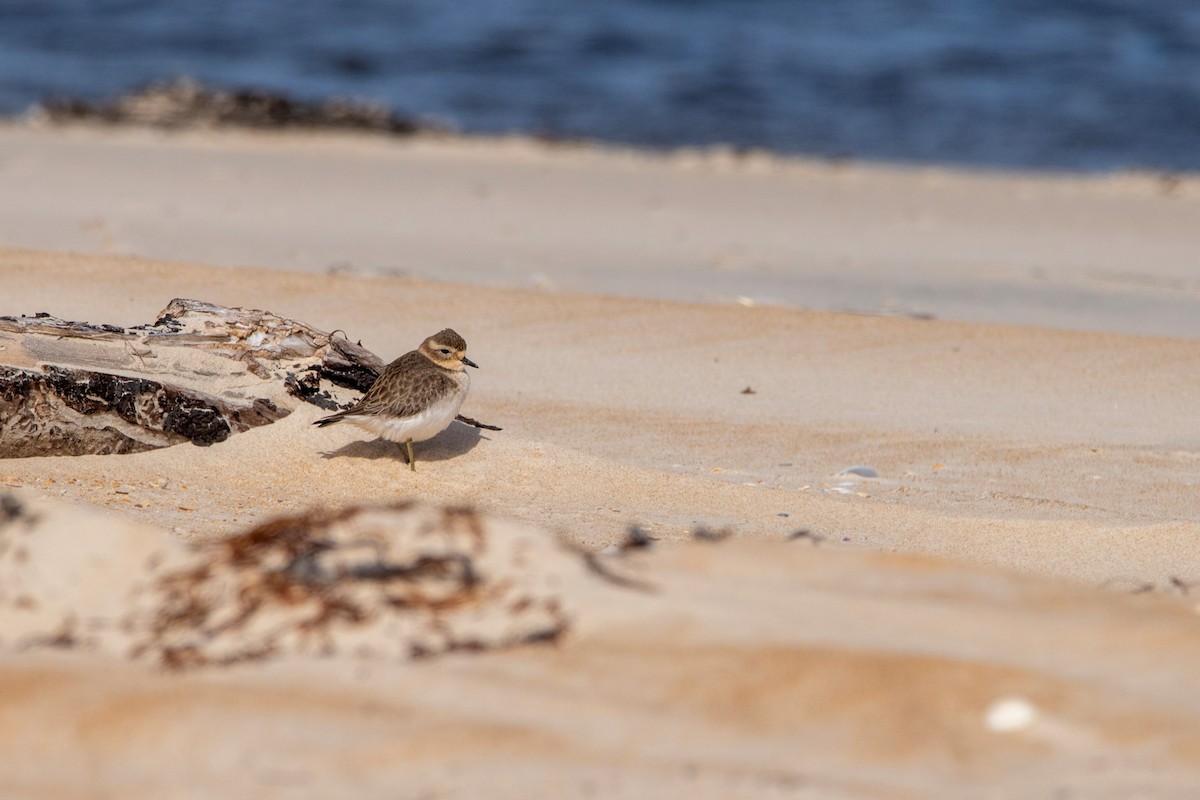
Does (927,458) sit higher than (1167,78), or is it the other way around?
(1167,78)

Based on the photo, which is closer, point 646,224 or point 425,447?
point 425,447

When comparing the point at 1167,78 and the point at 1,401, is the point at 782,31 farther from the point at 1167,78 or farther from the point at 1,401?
the point at 1,401

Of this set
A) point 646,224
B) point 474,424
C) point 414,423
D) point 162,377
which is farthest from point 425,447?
point 646,224

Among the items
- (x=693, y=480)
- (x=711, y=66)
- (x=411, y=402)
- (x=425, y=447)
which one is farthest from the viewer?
(x=711, y=66)

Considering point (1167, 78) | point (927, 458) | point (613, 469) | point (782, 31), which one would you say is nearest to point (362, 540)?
point (613, 469)

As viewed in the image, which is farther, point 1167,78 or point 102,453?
point 1167,78

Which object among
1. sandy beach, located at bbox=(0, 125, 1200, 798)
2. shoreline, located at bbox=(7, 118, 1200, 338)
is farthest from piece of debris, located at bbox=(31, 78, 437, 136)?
sandy beach, located at bbox=(0, 125, 1200, 798)

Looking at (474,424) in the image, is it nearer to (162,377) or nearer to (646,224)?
(162,377)
